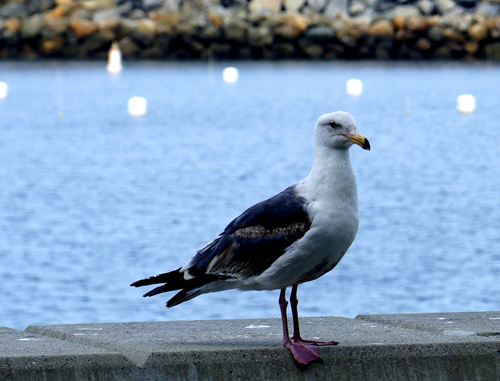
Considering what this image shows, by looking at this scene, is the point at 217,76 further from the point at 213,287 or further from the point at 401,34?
the point at 213,287

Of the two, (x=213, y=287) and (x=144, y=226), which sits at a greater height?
(x=213, y=287)

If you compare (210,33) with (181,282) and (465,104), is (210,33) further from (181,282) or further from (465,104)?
(181,282)

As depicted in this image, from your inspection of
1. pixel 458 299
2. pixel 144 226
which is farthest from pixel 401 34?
pixel 458 299

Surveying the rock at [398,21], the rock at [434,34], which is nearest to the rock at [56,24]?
the rock at [398,21]

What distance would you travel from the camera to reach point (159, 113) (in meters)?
35.2

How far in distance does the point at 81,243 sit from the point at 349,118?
A: 1107 centimetres

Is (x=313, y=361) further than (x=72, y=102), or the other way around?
(x=72, y=102)

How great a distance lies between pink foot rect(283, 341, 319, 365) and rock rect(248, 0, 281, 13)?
54586mm

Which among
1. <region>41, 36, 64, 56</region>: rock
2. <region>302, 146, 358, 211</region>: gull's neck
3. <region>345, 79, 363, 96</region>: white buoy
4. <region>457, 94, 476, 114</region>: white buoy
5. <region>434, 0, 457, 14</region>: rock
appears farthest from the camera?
<region>434, 0, 457, 14</region>: rock

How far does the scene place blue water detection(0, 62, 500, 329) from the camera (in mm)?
11891

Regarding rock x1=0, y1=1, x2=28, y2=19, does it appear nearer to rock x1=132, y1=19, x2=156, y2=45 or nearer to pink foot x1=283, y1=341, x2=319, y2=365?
rock x1=132, y1=19, x2=156, y2=45

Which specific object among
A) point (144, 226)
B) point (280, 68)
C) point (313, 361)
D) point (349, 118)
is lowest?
point (280, 68)

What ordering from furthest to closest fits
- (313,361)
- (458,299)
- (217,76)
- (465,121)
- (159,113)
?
(217,76) < (159,113) < (465,121) < (458,299) < (313,361)

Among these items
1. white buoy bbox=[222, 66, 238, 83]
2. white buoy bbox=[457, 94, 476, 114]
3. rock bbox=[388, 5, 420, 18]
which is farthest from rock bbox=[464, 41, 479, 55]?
white buoy bbox=[457, 94, 476, 114]
